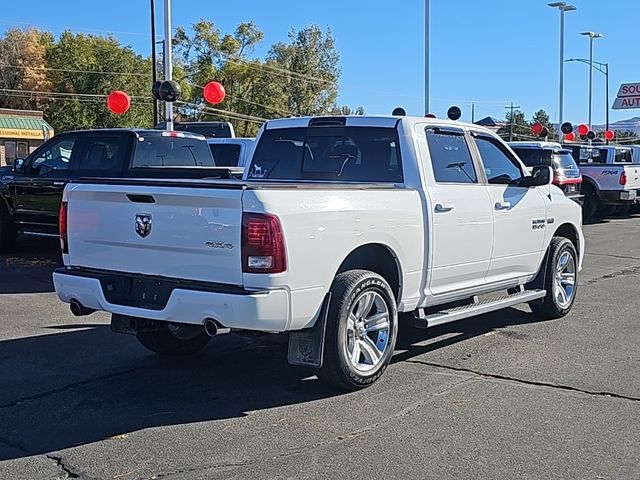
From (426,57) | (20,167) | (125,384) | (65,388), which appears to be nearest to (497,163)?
(125,384)

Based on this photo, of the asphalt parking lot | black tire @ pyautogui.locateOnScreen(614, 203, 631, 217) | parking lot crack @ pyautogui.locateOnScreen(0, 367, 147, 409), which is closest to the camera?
the asphalt parking lot

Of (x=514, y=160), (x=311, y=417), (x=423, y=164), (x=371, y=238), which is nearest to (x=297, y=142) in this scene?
(x=423, y=164)

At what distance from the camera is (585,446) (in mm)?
4734

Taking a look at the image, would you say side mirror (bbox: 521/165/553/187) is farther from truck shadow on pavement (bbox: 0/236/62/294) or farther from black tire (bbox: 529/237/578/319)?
truck shadow on pavement (bbox: 0/236/62/294)

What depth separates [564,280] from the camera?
8602 mm

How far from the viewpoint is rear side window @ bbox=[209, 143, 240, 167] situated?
15445 millimetres

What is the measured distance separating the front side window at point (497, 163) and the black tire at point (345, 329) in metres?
2.14

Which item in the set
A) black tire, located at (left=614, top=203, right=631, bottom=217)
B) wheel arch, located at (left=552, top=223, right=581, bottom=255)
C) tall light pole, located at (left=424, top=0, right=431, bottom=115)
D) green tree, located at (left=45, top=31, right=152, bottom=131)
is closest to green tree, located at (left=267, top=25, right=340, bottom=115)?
green tree, located at (left=45, top=31, right=152, bottom=131)

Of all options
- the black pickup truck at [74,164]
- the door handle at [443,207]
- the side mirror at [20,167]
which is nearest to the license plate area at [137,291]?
the door handle at [443,207]

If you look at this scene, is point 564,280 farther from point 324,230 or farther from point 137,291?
point 137,291

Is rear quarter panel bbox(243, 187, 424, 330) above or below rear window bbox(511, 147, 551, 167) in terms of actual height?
below

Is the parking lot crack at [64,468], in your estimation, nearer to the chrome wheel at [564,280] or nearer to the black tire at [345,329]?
the black tire at [345,329]

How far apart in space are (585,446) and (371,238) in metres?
1.98

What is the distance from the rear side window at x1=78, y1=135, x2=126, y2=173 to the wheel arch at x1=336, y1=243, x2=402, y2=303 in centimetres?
610
